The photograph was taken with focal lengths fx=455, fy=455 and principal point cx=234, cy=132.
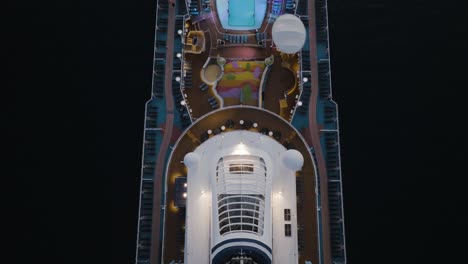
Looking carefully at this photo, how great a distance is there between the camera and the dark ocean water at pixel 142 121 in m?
35.1

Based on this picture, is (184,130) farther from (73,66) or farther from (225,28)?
(73,66)

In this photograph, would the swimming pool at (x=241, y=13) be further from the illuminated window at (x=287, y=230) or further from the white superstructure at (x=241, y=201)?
the illuminated window at (x=287, y=230)

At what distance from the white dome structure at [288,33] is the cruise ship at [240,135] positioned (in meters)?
0.08

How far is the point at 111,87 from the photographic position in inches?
1569

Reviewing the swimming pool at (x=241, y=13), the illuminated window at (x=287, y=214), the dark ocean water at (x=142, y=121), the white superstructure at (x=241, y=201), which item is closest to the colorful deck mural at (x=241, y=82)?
the swimming pool at (x=241, y=13)

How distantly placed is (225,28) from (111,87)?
11.2 meters

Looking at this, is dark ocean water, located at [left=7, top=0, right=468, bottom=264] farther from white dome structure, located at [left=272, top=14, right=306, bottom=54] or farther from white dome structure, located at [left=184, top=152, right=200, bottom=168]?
white dome structure, located at [left=184, top=152, right=200, bottom=168]

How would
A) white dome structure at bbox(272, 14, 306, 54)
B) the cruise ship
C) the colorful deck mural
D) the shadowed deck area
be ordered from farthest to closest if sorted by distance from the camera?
the colorful deck mural < white dome structure at bbox(272, 14, 306, 54) < the shadowed deck area < the cruise ship

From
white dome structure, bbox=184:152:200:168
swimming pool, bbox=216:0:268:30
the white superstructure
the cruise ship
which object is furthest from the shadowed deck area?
swimming pool, bbox=216:0:268:30

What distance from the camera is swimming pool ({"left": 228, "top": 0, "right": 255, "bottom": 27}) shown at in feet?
128

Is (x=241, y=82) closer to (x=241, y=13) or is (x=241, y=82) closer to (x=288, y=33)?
(x=288, y=33)

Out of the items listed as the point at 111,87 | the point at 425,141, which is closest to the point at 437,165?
the point at 425,141

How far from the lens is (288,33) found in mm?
33844

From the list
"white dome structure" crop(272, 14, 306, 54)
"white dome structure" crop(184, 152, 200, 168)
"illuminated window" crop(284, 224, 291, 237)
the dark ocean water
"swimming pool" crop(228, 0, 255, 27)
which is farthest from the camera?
"swimming pool" crop(228, 0, 255, 27)
